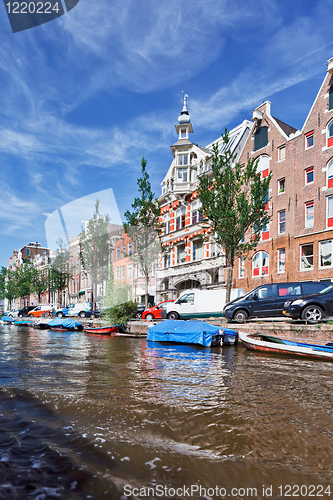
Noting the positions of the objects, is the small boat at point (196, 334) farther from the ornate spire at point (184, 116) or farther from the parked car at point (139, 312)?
the ornate spire at point (184, 116)

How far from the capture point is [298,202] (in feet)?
85.5

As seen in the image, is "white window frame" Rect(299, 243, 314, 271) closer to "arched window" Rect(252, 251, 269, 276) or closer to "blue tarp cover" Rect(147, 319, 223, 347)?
"arched window" Rect(252, 251, 269, 276)

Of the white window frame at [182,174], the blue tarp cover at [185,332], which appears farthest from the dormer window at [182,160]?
the blue tarp cover at [185,332]

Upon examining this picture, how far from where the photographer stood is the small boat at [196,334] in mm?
16000

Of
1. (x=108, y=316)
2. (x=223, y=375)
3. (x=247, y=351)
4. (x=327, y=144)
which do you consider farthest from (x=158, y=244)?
(x=223, y=375)

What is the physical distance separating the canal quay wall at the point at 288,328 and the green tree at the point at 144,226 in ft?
50.4

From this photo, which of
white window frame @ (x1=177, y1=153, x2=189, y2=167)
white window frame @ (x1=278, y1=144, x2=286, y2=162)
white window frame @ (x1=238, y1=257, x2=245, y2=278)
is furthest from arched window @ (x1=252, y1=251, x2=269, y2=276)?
white window frame @ (x1=177, y1=153, x2=189, y2=167)

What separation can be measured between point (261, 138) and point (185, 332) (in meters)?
20.9

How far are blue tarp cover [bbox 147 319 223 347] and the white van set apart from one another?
4.15 m

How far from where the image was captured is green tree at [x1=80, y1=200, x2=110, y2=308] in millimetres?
44375

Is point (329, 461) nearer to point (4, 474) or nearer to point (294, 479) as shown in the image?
point (294, 479)

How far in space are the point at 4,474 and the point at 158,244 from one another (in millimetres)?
29617

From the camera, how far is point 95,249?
148 feet

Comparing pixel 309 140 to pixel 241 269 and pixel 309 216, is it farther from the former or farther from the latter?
pixel 241 269
